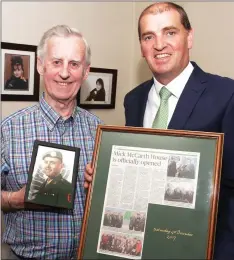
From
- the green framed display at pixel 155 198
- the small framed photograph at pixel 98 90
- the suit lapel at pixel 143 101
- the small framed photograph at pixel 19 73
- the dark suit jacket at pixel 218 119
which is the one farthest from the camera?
the small framed photograph at pixel 98 90

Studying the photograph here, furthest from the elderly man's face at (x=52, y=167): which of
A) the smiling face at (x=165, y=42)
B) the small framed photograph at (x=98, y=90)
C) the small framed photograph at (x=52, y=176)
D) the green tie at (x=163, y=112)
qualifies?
the small framed photograph at (x=98, y=90)

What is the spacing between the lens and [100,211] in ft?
3.81

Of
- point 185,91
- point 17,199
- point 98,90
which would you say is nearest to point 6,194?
point 17,199

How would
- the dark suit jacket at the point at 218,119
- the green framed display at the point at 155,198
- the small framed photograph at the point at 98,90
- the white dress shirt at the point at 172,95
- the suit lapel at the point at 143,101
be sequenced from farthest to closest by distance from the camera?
the small framed photograph at the point at 98,90 < the suit lapel at the point at 143,101 < the white dress shirt at the point at 172,95 < the dark suit jacket at the point at 218,119 < the green framed display at the point at 155,198

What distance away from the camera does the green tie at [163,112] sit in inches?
54.1

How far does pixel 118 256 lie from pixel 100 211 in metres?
0.16

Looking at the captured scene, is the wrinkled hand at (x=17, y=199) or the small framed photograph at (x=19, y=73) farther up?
the small framed photograph at (x=19, y=73)

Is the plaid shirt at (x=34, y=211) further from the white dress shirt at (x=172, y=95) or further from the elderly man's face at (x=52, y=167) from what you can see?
the white dress shirt at (x=172, y=95)

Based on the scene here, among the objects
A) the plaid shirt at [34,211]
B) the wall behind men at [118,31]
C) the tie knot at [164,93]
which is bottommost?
the plaid shirt at [34,211]

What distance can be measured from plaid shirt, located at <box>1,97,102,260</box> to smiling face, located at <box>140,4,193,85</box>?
472 millimetres

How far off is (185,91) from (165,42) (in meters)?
0.21

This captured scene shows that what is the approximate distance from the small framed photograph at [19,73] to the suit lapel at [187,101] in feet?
3.07

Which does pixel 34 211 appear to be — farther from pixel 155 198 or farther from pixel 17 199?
pixel 155 198

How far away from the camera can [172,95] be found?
1406 mm
